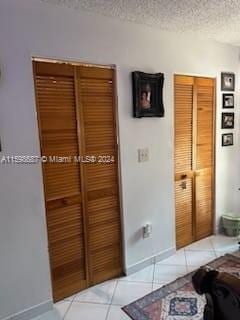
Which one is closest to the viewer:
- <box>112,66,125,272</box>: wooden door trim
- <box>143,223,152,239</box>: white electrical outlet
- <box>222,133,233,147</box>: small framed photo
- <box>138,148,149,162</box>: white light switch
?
<box>112,66,125,272</box>: wooden door trim

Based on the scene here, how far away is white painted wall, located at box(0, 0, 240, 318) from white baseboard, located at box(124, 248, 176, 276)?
5cm

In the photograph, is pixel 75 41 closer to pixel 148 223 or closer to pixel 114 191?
pixel 114 191

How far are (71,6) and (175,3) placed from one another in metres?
0.76

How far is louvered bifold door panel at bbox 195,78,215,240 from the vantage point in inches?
116

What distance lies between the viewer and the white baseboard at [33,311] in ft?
6.41

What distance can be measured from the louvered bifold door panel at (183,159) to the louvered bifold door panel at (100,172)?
781 mm

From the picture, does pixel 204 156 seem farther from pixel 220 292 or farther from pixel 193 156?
pixel 220 292

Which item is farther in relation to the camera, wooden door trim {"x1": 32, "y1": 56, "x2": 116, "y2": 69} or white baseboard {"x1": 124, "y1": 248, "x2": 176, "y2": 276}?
white baseboard {"x1": 124, "y1": 248, "x2": 176, "y2": 276}

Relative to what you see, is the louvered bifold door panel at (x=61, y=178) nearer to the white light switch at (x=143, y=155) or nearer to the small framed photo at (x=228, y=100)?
the white light switch at (x=143, y=155)

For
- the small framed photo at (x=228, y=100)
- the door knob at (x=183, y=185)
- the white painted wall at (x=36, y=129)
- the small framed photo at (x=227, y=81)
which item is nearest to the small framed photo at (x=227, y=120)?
the small framed photo at (x=228, y=100)

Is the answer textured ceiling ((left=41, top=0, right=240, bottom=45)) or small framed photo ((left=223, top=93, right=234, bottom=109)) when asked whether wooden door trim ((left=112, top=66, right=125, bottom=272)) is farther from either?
small framed photo ((left=223, top=93, right=234, bottom=109))

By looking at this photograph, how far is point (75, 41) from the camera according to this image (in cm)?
204

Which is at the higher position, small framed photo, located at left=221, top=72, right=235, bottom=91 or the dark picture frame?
small framed photo, located at left=221, top=72, right=235, bottom=91

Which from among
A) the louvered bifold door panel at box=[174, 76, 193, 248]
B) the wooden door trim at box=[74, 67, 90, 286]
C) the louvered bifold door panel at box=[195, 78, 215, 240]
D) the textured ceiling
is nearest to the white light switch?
the louvered bifold door panel at box=[174, 76, 193, 248]
